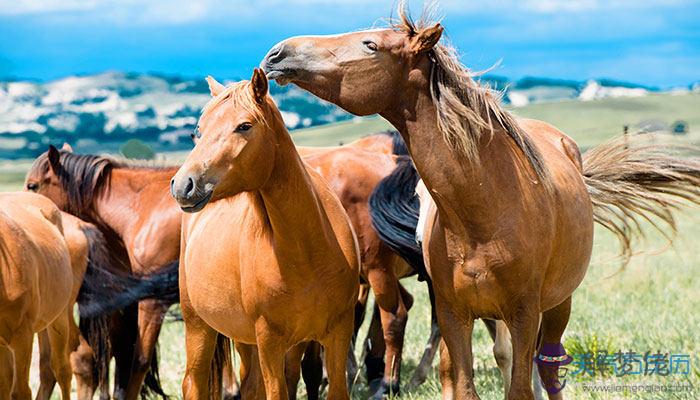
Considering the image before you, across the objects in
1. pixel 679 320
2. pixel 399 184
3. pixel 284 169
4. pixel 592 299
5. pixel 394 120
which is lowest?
pixel 592 299

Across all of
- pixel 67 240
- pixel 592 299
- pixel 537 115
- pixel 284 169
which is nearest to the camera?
pixel 284 169

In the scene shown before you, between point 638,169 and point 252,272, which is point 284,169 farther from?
point 638,169

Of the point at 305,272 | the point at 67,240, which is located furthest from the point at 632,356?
the point at 67,240

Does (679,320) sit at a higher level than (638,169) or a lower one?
lower

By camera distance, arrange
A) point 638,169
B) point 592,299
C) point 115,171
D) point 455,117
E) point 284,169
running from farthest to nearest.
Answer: point 592,299, point 115,171, point 638,169, point 284,169, point 455,117

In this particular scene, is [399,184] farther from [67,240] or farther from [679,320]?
[679,320]

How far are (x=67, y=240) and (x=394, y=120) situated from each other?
403 cm

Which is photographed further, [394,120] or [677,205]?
[677,205]

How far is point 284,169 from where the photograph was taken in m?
4.80

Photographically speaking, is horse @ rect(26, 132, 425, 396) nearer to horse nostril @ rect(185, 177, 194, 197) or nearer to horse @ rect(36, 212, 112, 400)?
horse @ rect(36, 212, 112, 400)

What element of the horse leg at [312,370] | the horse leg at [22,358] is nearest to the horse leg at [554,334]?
the horse leg at [312,370]

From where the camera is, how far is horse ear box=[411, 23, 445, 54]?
14.1 ft

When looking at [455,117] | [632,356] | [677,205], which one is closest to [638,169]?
[677,205]

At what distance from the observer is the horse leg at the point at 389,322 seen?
731 cm
